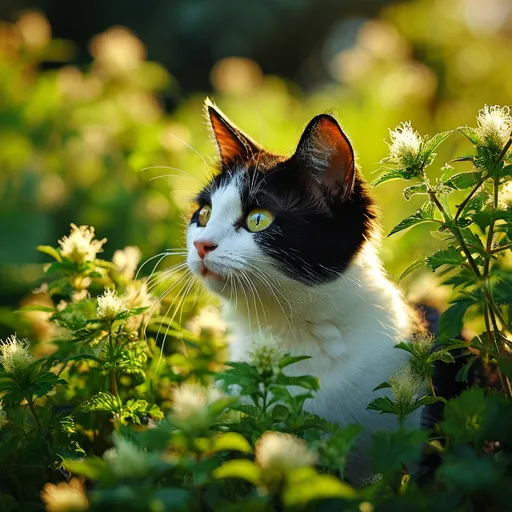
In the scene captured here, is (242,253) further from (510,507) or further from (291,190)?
(510,507)

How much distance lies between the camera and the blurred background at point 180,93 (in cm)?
303

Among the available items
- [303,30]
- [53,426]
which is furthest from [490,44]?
[53,426]

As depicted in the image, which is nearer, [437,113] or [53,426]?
[53,426]

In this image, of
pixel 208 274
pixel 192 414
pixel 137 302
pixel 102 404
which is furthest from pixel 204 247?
pixel 192 414

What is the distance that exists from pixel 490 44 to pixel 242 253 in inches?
190

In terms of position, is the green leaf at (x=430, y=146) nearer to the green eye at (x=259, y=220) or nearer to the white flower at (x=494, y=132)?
the white flower at (x=494, y=132)

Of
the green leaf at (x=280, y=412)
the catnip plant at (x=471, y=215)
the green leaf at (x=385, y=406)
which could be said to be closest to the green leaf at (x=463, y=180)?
the catnip plant at (x=471, y=215)

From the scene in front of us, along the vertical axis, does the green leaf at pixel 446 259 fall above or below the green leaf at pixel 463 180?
below

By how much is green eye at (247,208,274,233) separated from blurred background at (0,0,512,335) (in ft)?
0.94

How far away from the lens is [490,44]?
559 centimetres

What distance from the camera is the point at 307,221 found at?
5.12 feet

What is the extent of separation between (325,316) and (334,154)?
1.20 feet

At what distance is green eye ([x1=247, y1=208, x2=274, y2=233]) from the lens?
5.14ft

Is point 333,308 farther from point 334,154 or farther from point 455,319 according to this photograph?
point 455,319
